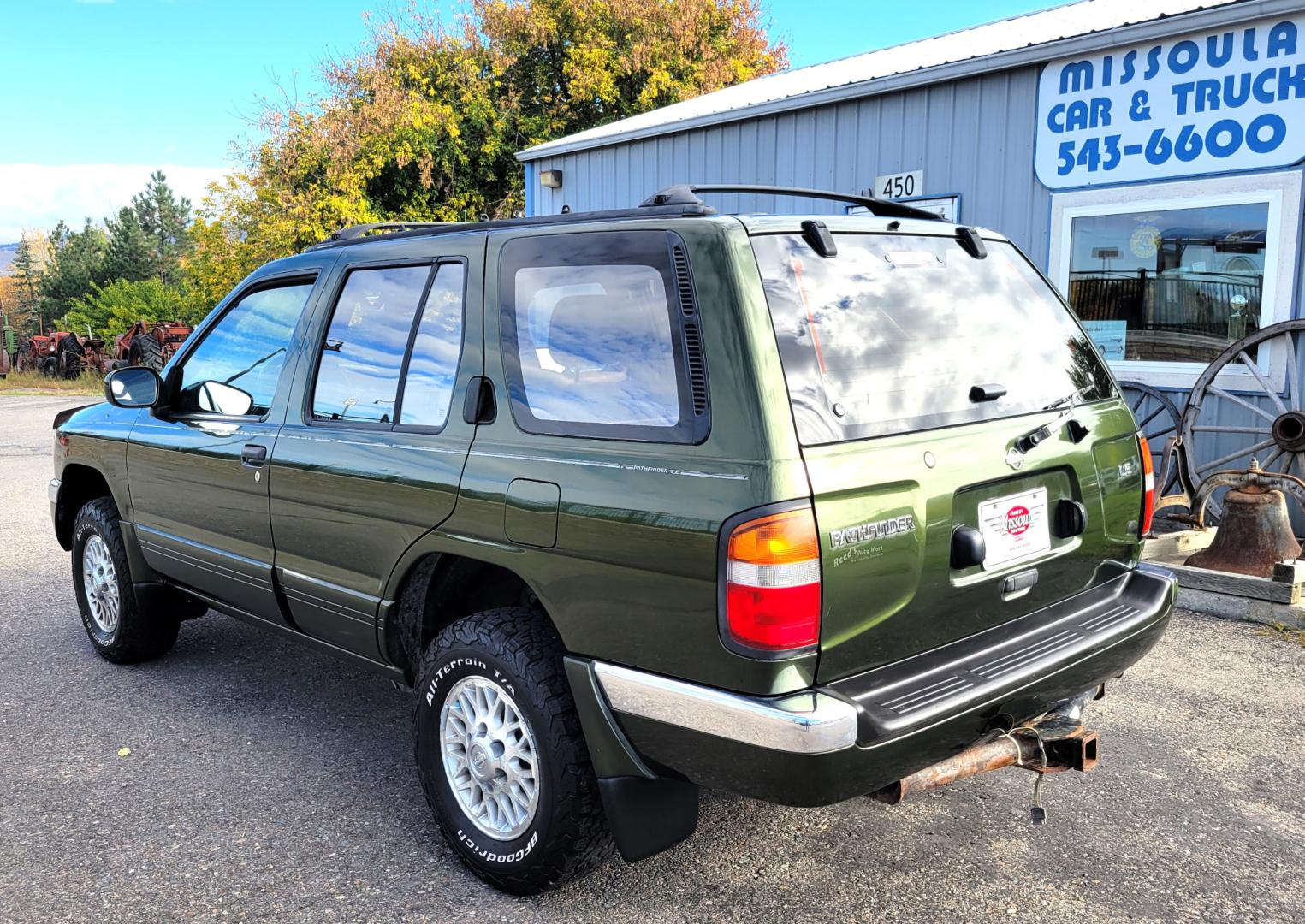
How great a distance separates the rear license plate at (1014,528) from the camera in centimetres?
261

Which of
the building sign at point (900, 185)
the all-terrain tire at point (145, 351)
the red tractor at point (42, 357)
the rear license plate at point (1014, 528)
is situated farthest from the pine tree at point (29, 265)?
the rear license plate at point (1014, 528)

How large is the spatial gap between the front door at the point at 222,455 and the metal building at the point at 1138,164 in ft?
19.5

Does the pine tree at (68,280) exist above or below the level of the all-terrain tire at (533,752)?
above

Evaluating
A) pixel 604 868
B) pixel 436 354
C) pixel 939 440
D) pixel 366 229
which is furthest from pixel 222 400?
pixel 939 440

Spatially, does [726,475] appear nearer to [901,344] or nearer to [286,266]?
[901,344]

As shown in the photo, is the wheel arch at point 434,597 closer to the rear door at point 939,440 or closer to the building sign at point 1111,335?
the rear door at point 939,440

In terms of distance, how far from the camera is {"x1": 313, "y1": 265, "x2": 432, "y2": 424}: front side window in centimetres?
322

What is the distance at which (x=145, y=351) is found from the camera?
78.2 ft

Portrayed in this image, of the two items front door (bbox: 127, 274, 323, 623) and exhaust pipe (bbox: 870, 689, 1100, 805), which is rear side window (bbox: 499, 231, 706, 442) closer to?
exhaust pipe (bbox: 870, 689, 1100, 805)

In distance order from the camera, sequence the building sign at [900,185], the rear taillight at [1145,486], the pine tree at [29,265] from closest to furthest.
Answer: the rear taillight at [1145,486] → the building sign at [900,185] → the pine tree at [29,265]

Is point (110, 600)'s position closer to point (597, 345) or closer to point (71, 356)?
point (597, 345)

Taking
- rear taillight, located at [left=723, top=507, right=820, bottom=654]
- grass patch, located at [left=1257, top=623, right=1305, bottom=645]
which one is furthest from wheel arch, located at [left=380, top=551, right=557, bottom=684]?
grass patch, located at [left=1257, top=623, right=1305, bottom=645]

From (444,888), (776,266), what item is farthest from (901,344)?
(444,888)

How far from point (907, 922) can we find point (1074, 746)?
2.12 ft
